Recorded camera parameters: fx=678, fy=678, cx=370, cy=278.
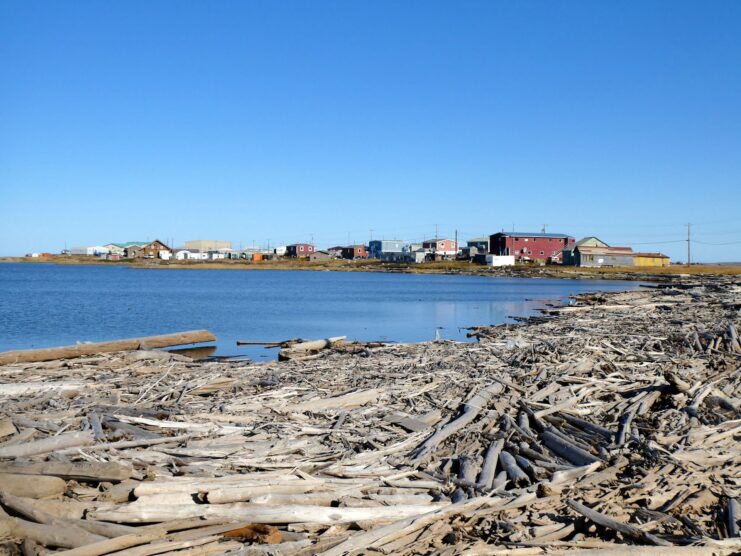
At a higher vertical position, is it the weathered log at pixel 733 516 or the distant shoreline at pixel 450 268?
the distant shoreline at pixel 450 268

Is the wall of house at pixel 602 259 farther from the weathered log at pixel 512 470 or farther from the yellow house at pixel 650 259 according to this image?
the weathered log at pixel 512 470

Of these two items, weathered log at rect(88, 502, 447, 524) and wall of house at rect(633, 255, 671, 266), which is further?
wall of house at rect(633, 255, 671, 266)

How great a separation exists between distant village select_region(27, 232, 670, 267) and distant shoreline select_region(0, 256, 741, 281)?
14.2ft

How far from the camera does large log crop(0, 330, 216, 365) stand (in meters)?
18.5

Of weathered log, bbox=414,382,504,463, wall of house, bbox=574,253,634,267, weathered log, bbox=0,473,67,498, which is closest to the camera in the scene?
weathered log, bbox=0,473,67,498

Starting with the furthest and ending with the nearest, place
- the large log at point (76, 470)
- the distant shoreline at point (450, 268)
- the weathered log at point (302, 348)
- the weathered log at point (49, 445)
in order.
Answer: the distant shoreline at point (450, 268) → the weathered log at point (302, 348) → the weathered log at point (49, 445) → the large log at point (76, 470)

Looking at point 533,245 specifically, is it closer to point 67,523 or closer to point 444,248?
point 444,248

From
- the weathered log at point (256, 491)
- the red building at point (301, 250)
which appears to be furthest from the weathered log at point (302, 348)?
the red building at point (301, 250)

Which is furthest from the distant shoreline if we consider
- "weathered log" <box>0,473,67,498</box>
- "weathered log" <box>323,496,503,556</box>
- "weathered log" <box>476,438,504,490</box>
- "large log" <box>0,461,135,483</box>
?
"weathered log" <box>0,473,67,498</box>

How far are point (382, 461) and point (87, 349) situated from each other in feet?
47.3

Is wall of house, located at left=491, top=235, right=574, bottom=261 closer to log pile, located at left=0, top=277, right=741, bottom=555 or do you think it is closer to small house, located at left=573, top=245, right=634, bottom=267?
small house, located at left=573, top=245, right=634, bottom=267

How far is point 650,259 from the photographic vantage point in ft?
393

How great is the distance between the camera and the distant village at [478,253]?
390 feet

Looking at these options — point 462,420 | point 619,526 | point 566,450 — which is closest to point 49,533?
point 619,526
